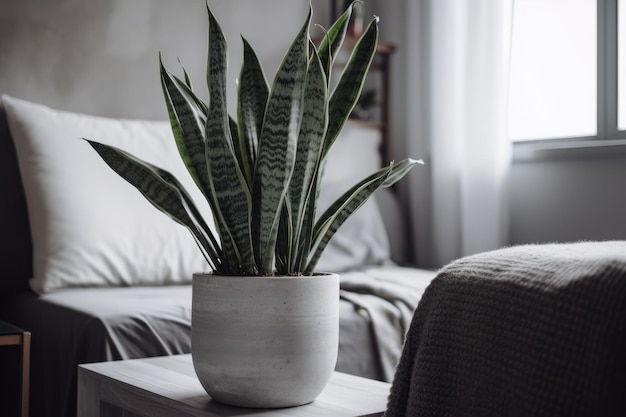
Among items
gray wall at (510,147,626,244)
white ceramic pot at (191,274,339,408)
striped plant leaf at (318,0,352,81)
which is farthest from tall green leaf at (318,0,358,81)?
gray wall at (510,147,626,244)

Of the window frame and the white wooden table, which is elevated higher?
the window frame

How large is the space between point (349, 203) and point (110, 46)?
73.6 inches

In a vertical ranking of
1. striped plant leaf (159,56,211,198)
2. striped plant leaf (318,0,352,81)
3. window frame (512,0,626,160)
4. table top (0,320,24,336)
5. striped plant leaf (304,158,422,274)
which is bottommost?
table top (0,320,24,336)

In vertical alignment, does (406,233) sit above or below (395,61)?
below

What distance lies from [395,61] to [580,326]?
2842 mm

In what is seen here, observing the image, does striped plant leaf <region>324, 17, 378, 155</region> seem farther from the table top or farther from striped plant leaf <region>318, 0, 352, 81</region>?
the table top

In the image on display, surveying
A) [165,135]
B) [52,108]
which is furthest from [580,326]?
[52,108]

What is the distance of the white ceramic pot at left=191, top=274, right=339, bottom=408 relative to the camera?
931 mm

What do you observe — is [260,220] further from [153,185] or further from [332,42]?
[332,42]

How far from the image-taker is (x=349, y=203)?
102cm

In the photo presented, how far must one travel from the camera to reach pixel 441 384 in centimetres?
85

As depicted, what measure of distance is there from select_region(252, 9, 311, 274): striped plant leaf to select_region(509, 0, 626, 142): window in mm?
2185

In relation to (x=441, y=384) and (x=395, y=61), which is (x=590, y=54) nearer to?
(x=395, y=61)

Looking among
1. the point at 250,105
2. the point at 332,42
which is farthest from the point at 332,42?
the point at 250,105
